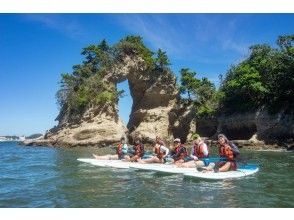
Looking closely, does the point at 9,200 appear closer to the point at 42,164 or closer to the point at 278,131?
the point at 42,164

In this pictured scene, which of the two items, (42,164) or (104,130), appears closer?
(42,164)

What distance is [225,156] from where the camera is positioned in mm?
17984

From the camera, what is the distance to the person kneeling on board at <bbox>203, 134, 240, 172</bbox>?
1761 cm

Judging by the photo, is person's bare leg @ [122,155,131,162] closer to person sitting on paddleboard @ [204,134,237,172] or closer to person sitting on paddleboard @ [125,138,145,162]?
person sitting on paddleboard @ [125,138,145,162]

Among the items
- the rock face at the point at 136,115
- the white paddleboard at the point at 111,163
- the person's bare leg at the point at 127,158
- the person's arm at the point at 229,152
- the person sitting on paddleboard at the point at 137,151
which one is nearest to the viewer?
the person's arm at the point at 229,152

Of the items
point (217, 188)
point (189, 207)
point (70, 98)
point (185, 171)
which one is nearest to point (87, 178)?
point (185, 171)

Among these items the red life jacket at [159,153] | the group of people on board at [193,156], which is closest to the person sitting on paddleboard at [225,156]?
the group of people on board at [193,156]

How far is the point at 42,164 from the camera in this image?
80.9ft

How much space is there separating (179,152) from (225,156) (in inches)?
111

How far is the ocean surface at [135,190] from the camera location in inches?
484

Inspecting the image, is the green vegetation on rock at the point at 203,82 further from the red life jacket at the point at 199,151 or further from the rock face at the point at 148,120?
the red life jacket at the point at 199,151

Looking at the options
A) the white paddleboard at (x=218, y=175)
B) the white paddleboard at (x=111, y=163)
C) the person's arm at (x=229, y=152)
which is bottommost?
the white paddleboard at (x=218, y=175)
